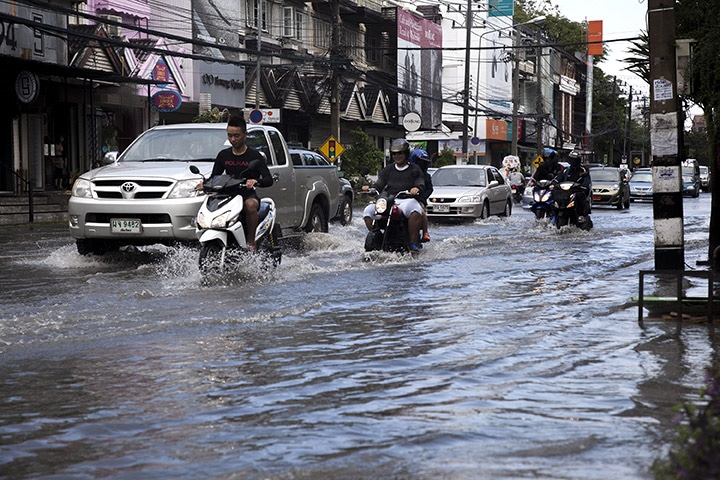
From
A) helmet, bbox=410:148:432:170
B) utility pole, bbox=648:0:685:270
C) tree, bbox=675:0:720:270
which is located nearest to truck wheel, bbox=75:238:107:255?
helmet, bbox=410:148:432:170

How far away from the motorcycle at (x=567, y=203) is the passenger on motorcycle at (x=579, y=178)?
0.22 feet

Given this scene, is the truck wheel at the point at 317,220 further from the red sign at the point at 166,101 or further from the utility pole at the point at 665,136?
the red sign at the point at 166,101

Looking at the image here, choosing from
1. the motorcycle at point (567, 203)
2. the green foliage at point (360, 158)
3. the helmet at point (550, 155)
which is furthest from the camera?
the green foliage at point (360, 158)

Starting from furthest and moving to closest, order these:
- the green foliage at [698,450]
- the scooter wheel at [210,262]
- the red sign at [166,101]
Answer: the red sign at [166,101]
the scooter wheel at [210,262]
the green foliage at [698,450]

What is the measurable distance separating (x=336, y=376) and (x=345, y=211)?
17.5m

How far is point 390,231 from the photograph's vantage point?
14.4 m

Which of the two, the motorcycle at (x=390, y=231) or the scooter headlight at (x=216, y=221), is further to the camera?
the motorcycle at (x=390, y=231)

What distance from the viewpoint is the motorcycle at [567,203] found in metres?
21.4

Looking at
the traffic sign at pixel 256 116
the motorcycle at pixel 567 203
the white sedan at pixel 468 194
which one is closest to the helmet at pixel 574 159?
the motorcycle at pixel 567 203

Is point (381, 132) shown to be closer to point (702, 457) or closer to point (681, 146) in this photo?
point (681, 146)

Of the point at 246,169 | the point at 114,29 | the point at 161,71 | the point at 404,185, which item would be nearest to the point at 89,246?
the point at 246,169

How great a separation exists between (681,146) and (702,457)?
8.26 m

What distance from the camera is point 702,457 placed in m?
3.09

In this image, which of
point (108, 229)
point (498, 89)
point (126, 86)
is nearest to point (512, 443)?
point (108, 229)
